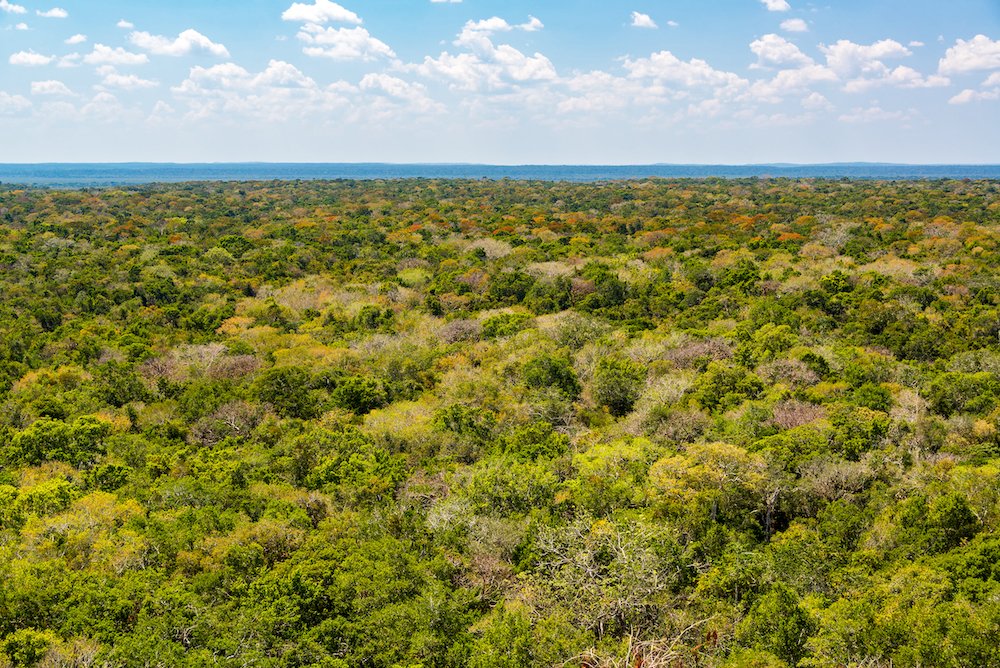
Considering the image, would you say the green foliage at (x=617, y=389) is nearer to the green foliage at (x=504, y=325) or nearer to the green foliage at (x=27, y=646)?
the green foliage at (x=504, y=325)

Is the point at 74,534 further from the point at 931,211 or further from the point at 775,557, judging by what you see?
the point at 931,211

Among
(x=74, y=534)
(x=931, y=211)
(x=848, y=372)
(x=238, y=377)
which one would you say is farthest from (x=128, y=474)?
(x=931, y=211)

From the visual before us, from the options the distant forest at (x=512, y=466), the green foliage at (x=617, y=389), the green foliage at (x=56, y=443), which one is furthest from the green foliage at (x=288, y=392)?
the green foliage at (x=617, y=389)

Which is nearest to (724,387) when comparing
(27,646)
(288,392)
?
(288,392)

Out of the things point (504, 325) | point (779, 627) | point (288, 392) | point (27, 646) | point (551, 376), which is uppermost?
point (504, 325)

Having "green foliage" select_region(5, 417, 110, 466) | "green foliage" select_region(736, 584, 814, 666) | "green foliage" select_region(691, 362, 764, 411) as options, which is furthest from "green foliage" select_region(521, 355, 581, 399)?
"green foliage" select_region(5, 417, 110, 466)

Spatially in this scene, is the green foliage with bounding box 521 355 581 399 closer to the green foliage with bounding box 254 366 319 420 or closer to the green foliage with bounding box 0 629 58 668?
the green foliage with bounding box 254 366 319 420

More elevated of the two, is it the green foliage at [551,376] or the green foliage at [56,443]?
the green foliage at [551,376]

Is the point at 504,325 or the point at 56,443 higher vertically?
the point at 504,325

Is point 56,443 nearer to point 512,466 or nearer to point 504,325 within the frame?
point 512,466
